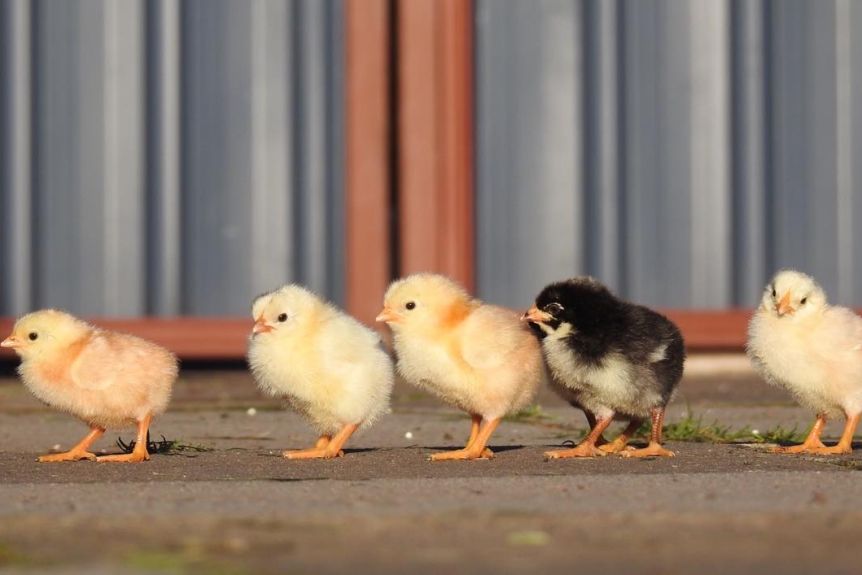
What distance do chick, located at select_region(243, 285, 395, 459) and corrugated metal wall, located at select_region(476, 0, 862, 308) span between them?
16.3ft

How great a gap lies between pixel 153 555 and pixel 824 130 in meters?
8.71

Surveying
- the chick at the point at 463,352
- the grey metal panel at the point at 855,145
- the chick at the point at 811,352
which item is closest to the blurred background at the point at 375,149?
the grey metal panel at the point at 855,145

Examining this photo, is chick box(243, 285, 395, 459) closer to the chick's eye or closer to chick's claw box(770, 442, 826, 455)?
the chick's eye

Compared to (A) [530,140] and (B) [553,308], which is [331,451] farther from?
(A) [530,140]

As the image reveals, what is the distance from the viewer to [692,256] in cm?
1185

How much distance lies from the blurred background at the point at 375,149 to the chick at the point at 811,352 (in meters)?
4.68

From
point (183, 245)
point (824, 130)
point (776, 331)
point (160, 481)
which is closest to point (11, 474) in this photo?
point (160, 481)

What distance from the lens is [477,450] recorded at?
6672mm

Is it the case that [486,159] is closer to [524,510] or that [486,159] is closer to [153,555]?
[524,510]

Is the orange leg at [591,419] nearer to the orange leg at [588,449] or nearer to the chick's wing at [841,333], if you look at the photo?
the orange leg at [588,449]

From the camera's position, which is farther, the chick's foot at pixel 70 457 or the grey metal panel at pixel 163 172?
the grey metal panel at pixel 163 172

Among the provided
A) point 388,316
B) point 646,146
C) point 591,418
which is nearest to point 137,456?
point 388,316

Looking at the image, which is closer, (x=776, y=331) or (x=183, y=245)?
(x=776, y=331)

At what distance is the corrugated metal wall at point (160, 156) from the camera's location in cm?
1175
